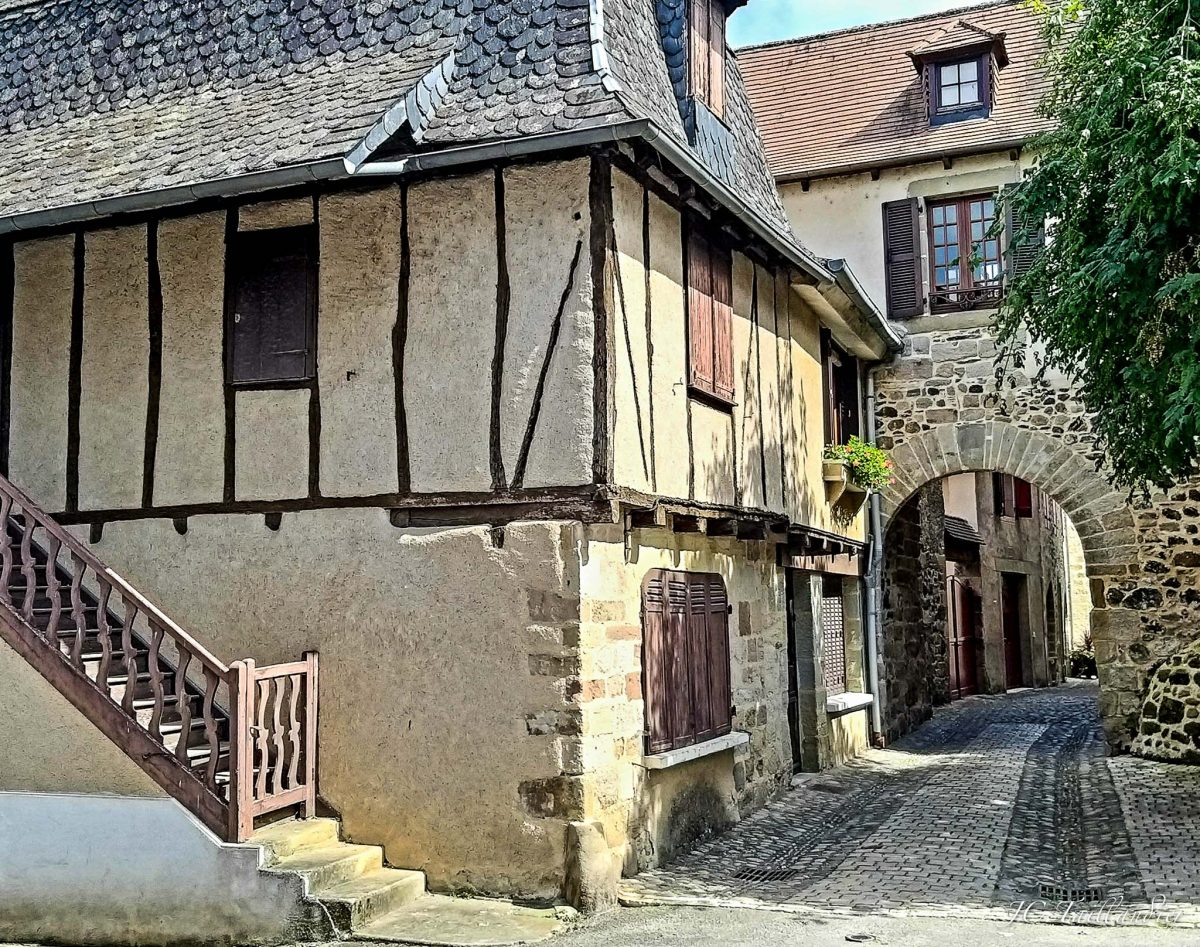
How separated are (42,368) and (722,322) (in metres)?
4.62

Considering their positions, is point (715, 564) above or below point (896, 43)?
below

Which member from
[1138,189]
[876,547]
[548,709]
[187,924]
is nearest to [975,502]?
[876,547]

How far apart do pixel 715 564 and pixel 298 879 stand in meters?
3.80

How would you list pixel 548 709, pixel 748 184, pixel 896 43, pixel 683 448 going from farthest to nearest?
pixel 896 43 → pixel 748 184 → pixel 683 448 → pixel 548 709

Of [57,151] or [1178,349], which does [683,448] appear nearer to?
[1178,349]

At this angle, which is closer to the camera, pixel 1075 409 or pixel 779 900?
pixel 779 900

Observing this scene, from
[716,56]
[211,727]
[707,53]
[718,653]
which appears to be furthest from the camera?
[716,56]

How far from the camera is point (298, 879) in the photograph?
6367 millimetres

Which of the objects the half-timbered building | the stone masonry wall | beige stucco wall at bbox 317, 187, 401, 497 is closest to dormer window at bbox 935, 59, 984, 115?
the stone masonry wall

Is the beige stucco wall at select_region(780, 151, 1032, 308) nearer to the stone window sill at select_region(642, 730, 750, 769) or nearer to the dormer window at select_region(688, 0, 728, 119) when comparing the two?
the dormer window at select_region(688, 0, 728, 119)

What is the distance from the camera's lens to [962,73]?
14.5 metres

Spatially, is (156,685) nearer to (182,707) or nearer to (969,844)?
(182,707)

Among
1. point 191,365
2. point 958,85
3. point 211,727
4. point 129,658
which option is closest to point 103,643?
point 129,658

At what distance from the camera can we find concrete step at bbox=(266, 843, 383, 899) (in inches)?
254
